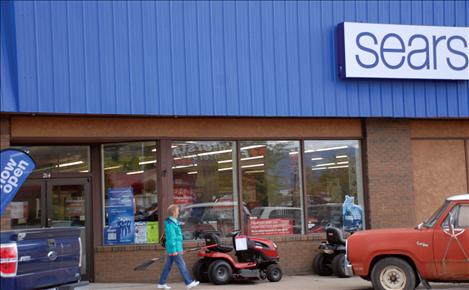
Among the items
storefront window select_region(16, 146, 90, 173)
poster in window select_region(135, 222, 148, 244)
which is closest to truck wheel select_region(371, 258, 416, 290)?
poster in window select_region(135, 222, 148, 244)

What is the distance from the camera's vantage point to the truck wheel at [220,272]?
13.7 metres

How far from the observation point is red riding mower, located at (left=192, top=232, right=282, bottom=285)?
13.8 meters

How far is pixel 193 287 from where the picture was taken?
1361 centimetres

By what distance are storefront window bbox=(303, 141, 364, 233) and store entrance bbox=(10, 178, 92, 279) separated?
502cm

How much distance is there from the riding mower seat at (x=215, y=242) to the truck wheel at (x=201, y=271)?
0.39 metres

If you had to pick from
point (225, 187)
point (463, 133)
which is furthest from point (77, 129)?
point (463, 133)

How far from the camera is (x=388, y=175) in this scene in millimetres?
16438

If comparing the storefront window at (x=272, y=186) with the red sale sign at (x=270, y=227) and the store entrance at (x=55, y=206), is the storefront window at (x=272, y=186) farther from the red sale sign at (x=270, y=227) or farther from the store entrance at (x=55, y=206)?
the store entrance at (x=55, y=206)

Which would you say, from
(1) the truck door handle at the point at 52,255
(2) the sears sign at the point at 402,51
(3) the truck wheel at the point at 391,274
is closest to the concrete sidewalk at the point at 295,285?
(3) the truck wheel at the point at 391,274

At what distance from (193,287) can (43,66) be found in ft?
16.9

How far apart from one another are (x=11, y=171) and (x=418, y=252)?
686cm

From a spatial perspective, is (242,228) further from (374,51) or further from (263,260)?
(374,51)

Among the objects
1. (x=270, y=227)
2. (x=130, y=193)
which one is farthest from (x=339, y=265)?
(x=130, y=193)

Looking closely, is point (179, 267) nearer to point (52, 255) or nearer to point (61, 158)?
point (61, 158)
